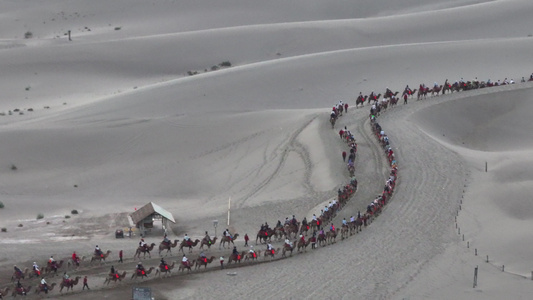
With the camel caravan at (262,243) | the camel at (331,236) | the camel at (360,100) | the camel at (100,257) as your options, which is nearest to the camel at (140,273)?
the camel caravan at (262,243)

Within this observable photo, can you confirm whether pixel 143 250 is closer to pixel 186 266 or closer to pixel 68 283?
pixel 186 266

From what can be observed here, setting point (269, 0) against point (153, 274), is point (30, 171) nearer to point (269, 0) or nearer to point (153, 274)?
point (153, 274)

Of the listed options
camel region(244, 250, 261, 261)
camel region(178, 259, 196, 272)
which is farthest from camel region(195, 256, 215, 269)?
camel region(244, 250, 261, 261)

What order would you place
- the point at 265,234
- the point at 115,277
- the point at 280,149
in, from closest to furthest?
the point at 115,277, the point at 265,234, the point at 280,149

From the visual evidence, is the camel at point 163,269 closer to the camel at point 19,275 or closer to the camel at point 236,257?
the camel at point 236,257

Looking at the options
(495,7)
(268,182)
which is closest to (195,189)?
(268,182)

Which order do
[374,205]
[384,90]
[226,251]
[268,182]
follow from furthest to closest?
1. [384,90]
2. [268,182]
3. [374,205]
4. [226,251]

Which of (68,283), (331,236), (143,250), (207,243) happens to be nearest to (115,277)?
(68,283)
